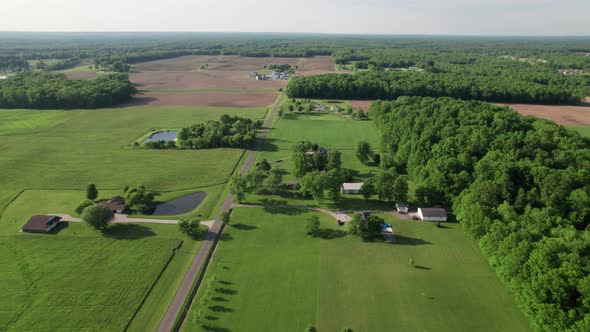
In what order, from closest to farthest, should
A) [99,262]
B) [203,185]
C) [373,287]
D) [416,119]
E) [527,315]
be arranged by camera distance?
[527,315]
[373,287]
[99,262]
[203,185]
[416,119]

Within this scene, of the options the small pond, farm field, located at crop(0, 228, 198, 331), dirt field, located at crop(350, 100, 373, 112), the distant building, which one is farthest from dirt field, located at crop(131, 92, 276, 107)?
farm field, located at crop(0, 228, 198, 331)

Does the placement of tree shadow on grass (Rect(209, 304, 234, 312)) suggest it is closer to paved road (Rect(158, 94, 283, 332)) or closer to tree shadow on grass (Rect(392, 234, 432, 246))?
paved road (Rect(158, 94, 283, 332))

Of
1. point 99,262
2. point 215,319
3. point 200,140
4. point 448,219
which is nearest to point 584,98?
point 448,219

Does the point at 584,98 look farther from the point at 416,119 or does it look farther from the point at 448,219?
the point at 448,219

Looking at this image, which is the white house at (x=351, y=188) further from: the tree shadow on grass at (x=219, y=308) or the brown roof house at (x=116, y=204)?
the brown roof house at (x=116, y=204)

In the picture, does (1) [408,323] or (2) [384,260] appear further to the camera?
(2) [384,260]

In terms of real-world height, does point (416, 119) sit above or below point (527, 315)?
above
